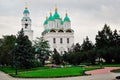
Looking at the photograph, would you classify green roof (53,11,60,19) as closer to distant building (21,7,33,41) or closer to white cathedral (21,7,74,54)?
white cathedral (21,7,74,54)

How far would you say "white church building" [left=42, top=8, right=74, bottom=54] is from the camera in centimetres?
11506

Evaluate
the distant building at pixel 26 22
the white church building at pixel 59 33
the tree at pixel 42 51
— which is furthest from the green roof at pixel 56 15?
the tree at pixel 42 51

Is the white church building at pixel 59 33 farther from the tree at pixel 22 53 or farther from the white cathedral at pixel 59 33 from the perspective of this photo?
the tree at pixel 22 53

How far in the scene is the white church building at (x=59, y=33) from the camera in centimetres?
11506

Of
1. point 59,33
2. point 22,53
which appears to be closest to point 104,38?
point 22,53

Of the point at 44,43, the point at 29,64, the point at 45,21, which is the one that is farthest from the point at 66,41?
the point at 29,64

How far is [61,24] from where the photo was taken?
11750 cm

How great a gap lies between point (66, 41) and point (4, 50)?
5636 cm

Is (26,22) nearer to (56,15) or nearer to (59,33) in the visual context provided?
(56,15)

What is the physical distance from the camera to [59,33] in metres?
116

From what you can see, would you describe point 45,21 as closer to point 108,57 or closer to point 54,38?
point 54,38

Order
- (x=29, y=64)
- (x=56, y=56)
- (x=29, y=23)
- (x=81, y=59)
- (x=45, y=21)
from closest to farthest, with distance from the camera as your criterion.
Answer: (x=29, y=64), (x=81, y=59), (x=56, y=56), (x=29, y=23), (x=45, y=21)

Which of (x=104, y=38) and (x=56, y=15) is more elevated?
(x=56, y=15)

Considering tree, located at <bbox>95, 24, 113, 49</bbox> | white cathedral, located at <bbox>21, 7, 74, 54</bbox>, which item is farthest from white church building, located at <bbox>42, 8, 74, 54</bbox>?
tree, located at <bbox>95, 24, 113, 49</bbox>
